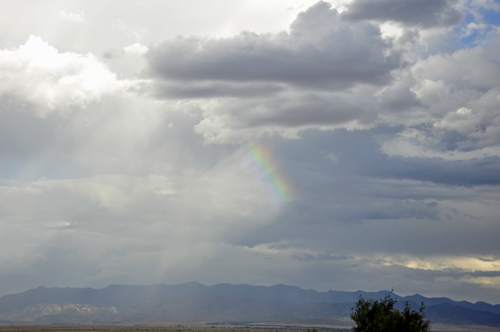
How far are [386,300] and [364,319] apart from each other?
512 cm

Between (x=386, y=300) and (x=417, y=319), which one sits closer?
(x=417, y=319)

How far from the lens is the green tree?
8525 cm

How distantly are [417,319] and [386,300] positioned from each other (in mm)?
7152

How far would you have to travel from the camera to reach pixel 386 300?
94.1 meters

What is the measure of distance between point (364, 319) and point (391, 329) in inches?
320

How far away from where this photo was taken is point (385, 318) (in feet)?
280

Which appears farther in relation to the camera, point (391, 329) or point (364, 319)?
point (364, 319)

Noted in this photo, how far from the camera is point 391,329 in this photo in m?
85.2

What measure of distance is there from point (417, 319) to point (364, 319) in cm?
900

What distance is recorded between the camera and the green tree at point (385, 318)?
280 ft

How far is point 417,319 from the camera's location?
88062 millimetres

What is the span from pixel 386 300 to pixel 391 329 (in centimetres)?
934
